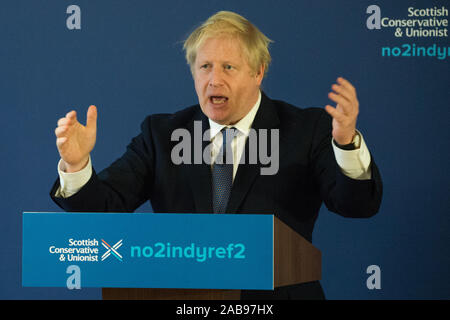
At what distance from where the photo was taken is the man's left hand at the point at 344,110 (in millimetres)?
2150

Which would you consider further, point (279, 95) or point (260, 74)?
point (279, 95)

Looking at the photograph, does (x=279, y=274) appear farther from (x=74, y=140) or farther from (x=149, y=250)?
(x=74, y=140)

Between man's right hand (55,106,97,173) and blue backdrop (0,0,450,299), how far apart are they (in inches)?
38.4

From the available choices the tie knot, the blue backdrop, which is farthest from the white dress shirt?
the blue backdrop

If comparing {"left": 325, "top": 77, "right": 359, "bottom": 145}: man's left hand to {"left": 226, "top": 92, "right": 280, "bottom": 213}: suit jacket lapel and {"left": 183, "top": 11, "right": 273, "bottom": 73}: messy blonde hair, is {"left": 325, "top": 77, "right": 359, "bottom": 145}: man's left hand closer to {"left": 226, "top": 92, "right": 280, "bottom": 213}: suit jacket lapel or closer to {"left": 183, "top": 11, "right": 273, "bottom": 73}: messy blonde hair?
{"left": 226, "top": 92, "right": 280, "bottom": 213}: suit jacket lapel

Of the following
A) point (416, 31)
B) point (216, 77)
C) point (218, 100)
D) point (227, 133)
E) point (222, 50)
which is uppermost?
point (416, 31)

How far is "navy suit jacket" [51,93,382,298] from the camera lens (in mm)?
2648

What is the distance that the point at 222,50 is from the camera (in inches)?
114

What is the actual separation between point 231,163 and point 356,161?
26.4 inches

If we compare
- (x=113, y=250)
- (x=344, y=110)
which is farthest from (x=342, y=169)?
(x=113, y=250)

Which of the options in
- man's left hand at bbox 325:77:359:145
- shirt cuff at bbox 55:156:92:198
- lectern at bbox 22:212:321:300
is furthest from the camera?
shirt cuff at bbox 55:156:92:198

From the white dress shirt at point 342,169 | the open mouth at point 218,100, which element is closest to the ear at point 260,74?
the open mouth at point 218,100

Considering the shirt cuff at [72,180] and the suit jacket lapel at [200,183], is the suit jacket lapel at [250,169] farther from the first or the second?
the shirt cuff at [72,180]

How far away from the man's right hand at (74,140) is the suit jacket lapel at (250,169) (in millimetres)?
666
